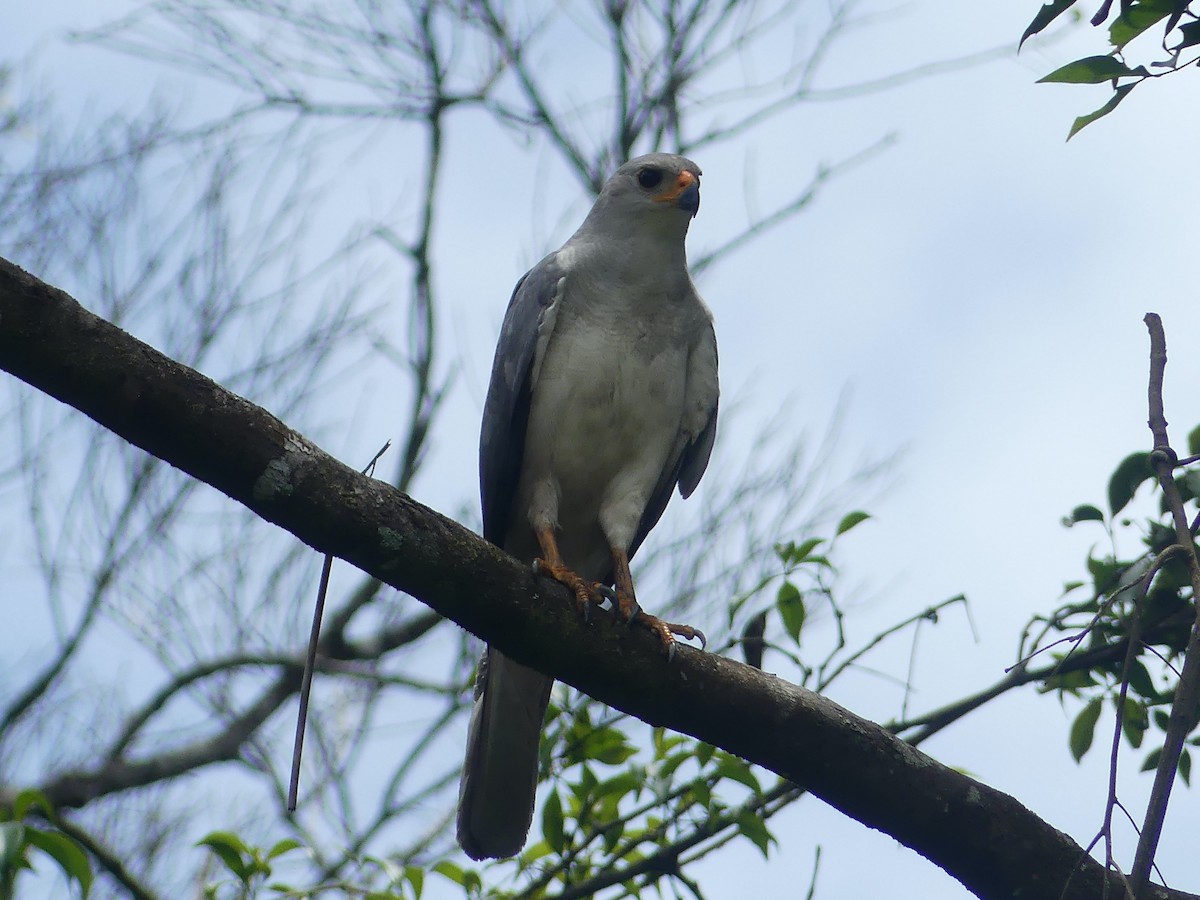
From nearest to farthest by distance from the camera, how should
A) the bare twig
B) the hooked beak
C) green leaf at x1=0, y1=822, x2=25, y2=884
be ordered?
the bare twig
green leaf at x1=0, y1=822, x2=25, y2=884
the hooked beak

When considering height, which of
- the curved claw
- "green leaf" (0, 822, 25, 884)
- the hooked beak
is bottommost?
"green leaf" (0, 822, 25, 884)

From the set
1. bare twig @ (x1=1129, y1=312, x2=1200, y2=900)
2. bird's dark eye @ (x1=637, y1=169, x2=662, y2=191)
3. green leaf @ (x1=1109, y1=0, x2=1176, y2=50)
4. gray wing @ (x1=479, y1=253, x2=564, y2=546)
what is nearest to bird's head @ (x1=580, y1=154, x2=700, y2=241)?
bird's dark eye @ (x1=637, y1=169, x2=662, y2=191)

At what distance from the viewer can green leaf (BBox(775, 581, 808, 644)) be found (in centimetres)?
339

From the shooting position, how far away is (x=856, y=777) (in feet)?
9.48

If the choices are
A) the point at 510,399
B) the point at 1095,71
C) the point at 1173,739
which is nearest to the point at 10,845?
the point at 1173,739

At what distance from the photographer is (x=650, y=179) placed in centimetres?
457

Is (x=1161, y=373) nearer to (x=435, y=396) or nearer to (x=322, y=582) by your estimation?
(x=322, y=582)

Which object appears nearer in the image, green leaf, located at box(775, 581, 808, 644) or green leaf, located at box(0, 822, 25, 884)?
green leaf, located at box(0, 822, 25, 884)

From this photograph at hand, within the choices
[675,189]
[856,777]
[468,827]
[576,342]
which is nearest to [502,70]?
[675,189]

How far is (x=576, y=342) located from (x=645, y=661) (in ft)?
4.63

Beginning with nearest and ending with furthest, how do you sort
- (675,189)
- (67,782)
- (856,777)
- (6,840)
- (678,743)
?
1. (6,840)
2. (856,777)
3. (678,743)
4. (675,189)
5. (67,782)

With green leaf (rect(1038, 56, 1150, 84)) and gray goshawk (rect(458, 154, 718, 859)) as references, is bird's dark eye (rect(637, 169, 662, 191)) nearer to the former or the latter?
gray goshawk (rect(458, 154, 718, 859))

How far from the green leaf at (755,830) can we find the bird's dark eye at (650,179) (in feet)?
7.18

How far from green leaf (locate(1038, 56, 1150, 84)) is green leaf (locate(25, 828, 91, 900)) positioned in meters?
2.25
